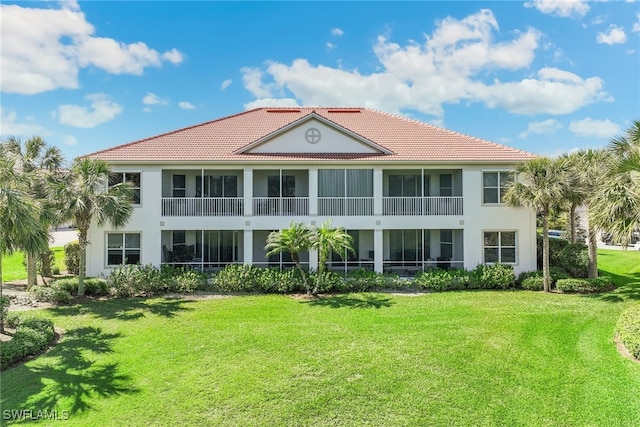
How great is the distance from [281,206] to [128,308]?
786 centimetres

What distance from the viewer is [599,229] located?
13.6 meters

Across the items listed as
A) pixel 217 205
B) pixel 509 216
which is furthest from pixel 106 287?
pixel 509 216

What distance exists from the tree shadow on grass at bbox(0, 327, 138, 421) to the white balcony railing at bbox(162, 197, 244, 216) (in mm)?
8578

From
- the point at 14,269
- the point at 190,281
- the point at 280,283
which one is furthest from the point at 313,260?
the point at 14,269

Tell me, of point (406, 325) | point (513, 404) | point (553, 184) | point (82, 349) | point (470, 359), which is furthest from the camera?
point (553, 184)

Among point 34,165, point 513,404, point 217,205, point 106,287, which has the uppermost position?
point 34,165

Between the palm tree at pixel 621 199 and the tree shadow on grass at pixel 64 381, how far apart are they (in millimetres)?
15213

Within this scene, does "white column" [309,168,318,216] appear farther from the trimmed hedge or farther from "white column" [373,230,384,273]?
the trimmed hedge

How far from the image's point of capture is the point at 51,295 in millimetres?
14266

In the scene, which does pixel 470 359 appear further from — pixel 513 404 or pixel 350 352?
pixel 350 352

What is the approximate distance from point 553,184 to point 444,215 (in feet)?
15.5

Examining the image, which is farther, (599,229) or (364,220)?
(364,220)

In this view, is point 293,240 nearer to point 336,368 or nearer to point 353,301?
point 353,301

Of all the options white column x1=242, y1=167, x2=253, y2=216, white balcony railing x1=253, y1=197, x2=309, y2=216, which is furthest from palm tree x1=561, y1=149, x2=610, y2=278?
white column x1=242, y1=167, x2=253, y2=216
